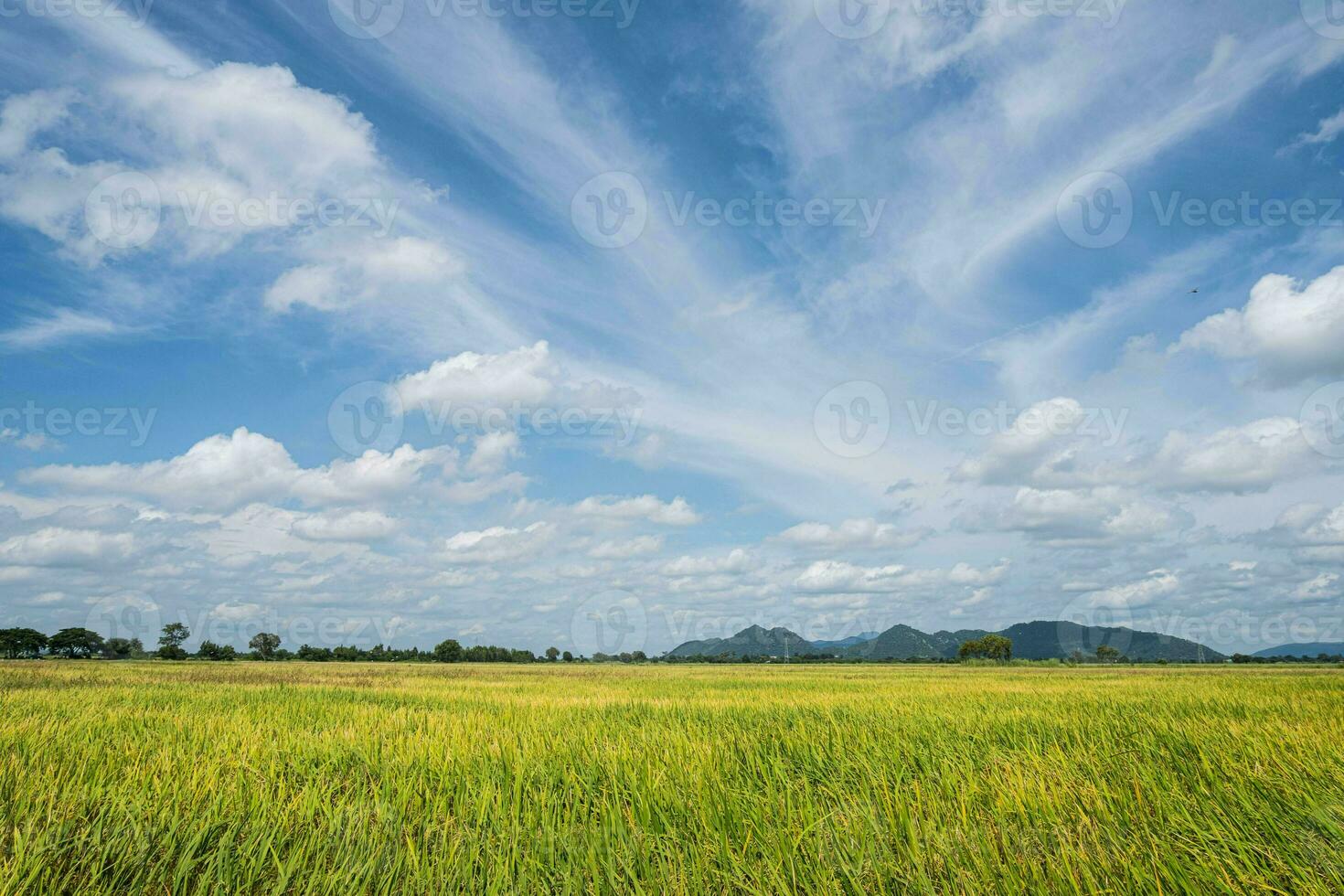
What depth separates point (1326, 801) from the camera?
4.10 meters

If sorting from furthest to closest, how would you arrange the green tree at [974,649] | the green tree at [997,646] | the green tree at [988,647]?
the green tree at [974,649], the green tree at [988,647], the green tree at [997,646]

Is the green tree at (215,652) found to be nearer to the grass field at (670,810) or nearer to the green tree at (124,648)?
the green tree at (124,648)

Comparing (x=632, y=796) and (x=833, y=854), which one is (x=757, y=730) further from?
(x=833, y=854)

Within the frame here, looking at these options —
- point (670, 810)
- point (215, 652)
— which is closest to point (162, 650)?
point (215, 652)

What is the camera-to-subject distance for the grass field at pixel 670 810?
3.19 metres

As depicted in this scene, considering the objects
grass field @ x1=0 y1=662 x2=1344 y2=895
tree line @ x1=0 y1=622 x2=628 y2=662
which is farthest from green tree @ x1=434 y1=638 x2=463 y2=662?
grass field @ x1=0 y1=662 x2=1344 y2=895

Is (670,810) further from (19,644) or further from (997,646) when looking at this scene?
(997,646)

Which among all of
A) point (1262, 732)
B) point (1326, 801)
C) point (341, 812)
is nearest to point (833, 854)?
point (341, 812)

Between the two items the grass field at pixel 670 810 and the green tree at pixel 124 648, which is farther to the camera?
the green tree at pixel 124 648

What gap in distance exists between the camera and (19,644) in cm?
10169

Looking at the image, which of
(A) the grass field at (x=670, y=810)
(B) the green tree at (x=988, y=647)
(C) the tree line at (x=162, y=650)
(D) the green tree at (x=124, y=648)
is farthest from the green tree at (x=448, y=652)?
(A) the grass field at (x=670, y=810)

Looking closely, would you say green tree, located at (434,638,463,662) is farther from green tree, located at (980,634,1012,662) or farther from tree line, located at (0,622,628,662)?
green tree, located at (980,634,1012,662)

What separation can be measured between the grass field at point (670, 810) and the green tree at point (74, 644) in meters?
135

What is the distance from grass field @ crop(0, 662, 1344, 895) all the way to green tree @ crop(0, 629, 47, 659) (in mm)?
131218
